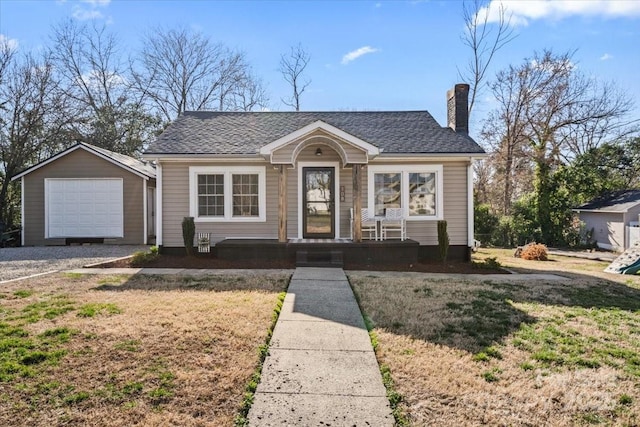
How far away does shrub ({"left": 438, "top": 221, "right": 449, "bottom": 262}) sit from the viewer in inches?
395

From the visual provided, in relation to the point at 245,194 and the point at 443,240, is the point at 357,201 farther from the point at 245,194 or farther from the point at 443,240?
the point at 245,194

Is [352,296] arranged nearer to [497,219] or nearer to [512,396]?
[512,396]

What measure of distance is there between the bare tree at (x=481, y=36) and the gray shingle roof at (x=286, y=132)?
11.8m

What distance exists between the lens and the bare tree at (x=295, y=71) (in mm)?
26281

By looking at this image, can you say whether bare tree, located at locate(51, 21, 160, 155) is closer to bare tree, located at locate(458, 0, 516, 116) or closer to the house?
the house

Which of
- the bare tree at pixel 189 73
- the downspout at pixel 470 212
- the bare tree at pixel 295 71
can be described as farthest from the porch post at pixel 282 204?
the bare tree at pixel 189 73

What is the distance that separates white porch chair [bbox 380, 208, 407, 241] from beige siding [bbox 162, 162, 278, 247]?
10.3 feet

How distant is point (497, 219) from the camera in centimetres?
1858

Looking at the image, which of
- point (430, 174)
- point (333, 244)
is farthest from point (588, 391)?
point (430, 174)

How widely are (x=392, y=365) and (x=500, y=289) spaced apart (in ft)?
14.7

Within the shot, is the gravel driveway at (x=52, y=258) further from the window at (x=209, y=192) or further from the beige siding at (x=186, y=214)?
the window at (x=209, y=192)

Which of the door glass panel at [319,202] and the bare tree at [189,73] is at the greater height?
the bare tree at [189,73]

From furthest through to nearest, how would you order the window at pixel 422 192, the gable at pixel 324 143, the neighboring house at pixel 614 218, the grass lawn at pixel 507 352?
1. the neighboring house at pixel 614 218
2. the window at pixel 422 192
3. the gable at pixel 324 143
4. the grass lawn at pixel 507 352

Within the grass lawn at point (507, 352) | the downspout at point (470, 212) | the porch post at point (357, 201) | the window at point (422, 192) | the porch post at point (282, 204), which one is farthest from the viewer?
the window at point (422, 192)
